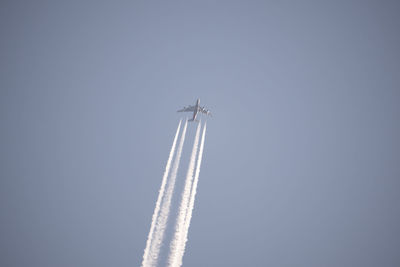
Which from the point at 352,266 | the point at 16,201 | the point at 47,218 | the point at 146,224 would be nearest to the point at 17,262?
the point at 47,218

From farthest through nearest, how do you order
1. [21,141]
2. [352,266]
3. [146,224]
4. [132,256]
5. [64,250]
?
[21,141], [352,266], [146,224], [132,256], [64,250]

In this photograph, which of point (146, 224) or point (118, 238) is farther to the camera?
point (146, 224)

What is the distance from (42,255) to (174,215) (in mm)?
71153

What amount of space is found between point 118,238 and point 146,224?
16213 mm

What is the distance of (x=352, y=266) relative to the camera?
156 meters

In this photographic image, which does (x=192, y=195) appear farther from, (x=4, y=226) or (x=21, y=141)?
(x=21, y=141)

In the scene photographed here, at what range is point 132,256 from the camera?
106375 mm

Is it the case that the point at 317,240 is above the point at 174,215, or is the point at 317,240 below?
above

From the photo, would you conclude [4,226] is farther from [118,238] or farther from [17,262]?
[118,238]

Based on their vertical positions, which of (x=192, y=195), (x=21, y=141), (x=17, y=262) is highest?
(x=21, y=141)

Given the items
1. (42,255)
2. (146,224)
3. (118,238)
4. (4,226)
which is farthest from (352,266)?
(4,226)

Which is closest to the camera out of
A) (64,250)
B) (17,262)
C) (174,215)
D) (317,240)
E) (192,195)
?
(174,215)

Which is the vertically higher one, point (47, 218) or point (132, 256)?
point (47, 218)

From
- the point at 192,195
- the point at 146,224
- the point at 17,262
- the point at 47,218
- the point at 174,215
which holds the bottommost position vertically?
the point at 17,262
